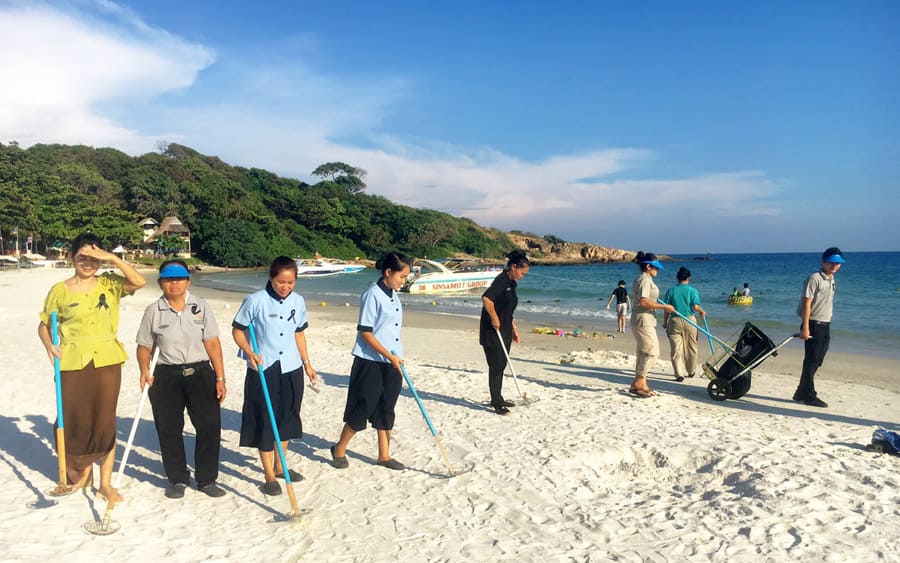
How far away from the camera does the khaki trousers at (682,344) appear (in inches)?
331

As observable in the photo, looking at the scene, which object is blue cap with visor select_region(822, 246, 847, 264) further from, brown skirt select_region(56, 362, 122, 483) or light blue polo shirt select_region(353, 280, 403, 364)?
brown skirt select_region(56, 362, 122, 483)

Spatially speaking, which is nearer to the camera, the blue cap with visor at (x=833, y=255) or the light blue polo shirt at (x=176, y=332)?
the light blue polo shirt at (x=176, y=332)

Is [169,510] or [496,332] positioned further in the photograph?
[496,332]

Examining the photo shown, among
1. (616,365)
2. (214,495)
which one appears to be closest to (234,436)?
(214,495)

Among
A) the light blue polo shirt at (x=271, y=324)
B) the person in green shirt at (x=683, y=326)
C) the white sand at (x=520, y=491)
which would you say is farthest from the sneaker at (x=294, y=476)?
the person in green shirt at (x=683, y=326)

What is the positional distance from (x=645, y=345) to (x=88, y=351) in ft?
19.9

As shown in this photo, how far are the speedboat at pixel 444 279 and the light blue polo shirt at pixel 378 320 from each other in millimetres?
25618

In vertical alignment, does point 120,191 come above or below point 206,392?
above

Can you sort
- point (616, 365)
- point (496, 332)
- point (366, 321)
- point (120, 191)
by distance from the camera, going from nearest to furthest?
point (366, 321)
point (496, 332)
point (616, 365)
point (120, 191)

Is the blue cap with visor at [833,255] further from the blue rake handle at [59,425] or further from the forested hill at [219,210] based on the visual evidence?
the forested hill at [219,210]

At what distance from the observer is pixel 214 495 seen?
4.12m

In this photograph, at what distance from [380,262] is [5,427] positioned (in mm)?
4267

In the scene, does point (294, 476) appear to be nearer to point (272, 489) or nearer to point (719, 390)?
point (272, 489)

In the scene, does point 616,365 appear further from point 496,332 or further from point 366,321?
point 366,321
